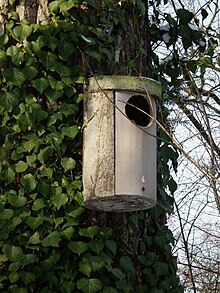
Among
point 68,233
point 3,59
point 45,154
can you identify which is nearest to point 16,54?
point 3,59

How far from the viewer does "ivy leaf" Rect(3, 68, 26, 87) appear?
9.28 ft

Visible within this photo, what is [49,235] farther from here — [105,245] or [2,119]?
[2,119]

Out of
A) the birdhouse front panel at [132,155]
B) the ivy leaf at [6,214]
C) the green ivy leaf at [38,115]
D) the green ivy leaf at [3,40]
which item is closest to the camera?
the birdhouse front panel at [132,155]

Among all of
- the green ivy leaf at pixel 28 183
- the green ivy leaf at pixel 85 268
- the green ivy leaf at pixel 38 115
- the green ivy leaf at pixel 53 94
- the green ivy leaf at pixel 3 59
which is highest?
the green ivy leaf at pixel 3 59

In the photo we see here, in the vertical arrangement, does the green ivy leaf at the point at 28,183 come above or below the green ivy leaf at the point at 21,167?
below

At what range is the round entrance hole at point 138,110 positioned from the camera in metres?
2.76

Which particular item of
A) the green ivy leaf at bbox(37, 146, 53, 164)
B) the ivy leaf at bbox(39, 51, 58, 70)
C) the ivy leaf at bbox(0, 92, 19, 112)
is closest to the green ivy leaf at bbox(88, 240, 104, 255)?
the green ivy leaf at bbox(37, 146, 53, 164)

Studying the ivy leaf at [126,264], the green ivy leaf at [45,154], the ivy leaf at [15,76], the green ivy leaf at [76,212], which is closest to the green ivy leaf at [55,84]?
the ivy leaf at [15,76]

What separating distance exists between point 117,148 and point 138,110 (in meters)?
0.25

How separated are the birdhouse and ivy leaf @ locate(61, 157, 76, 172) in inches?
3.3

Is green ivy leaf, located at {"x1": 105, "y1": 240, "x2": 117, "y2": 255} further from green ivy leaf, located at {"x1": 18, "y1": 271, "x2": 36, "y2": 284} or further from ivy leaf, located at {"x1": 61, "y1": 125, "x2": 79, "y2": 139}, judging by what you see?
ivy leaf, located at {"x1": 61, "y1": 125, "x2": 79, "y2": 139}

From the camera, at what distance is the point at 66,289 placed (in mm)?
2654

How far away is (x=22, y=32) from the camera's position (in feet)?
9.43

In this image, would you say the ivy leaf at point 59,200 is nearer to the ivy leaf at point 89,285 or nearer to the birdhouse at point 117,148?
the birdhouse at point 117,148
